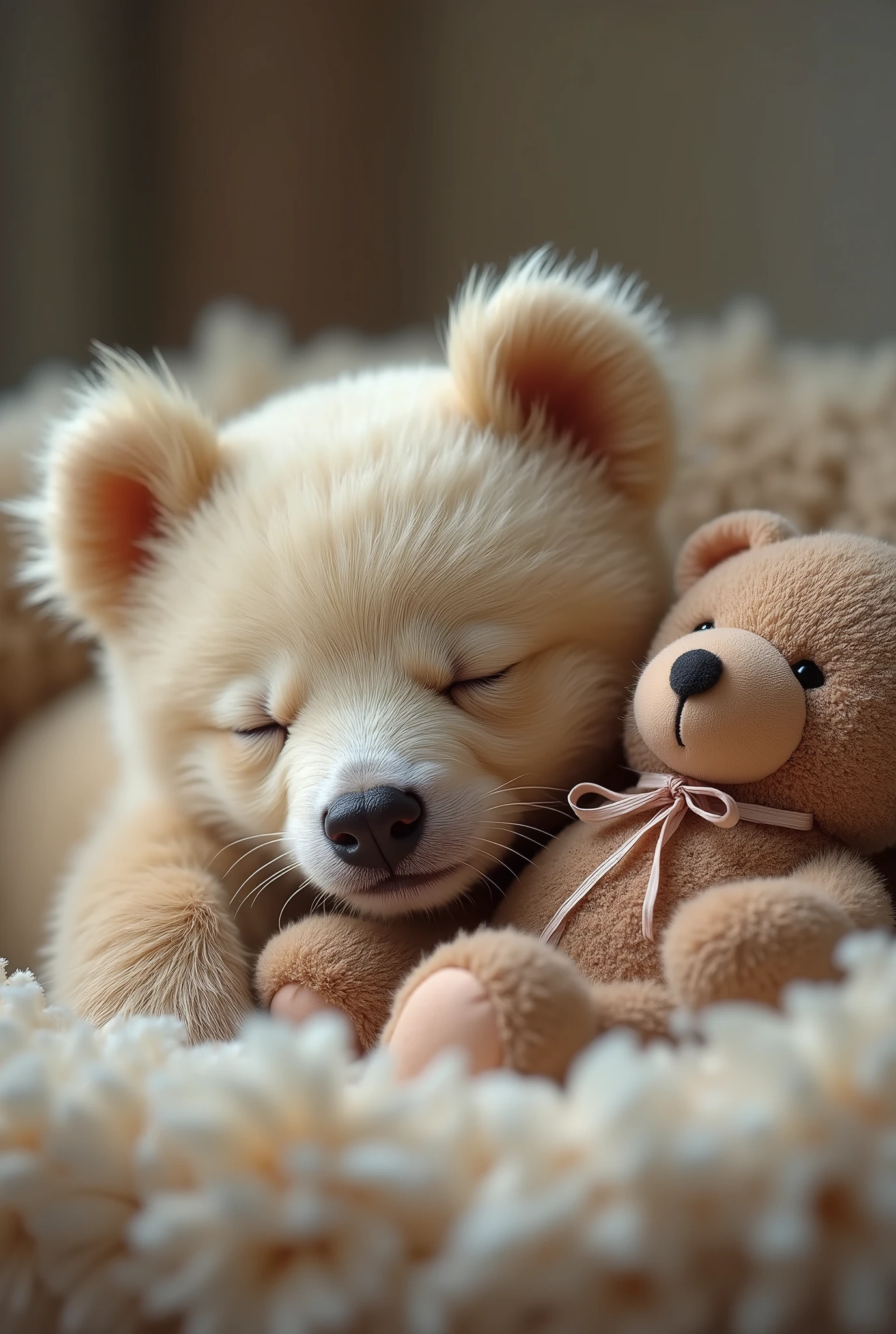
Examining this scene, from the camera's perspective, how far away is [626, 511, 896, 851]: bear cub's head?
2.20 feet

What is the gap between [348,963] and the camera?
2.41 feet

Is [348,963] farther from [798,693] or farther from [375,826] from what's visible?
[798,693]

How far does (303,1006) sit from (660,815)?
24 cm

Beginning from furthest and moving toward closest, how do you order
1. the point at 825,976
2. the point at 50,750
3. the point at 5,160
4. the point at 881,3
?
the point at 5,160 → the point at 881,3 → the point at 50,750 → the point at 825,976

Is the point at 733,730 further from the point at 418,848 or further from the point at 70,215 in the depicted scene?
the point at 70,215

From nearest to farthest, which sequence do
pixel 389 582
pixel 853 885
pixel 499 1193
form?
pixel 499 1193, pixel 853 885, pixel 389 582

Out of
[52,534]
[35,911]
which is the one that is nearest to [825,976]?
[52,534]

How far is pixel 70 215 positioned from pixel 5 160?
5.0 inches

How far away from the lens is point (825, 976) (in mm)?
565

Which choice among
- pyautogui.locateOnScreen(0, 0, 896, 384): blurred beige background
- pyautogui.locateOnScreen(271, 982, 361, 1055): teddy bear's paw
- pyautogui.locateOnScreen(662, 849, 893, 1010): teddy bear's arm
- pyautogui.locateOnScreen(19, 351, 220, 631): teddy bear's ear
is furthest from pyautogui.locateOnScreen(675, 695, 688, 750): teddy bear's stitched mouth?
pyautogui.locateOnScreen(0, 0, 896, 384): blurred beige background

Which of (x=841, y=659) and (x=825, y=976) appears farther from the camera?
(x=841, y=659)

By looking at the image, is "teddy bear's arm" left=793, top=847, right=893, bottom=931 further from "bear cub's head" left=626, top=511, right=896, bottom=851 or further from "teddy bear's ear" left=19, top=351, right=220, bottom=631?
"teddy bear's ear" left=19, top=351, right=220, bottom=631

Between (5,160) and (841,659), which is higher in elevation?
(5,160)

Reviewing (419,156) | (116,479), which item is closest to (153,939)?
(116,479)
